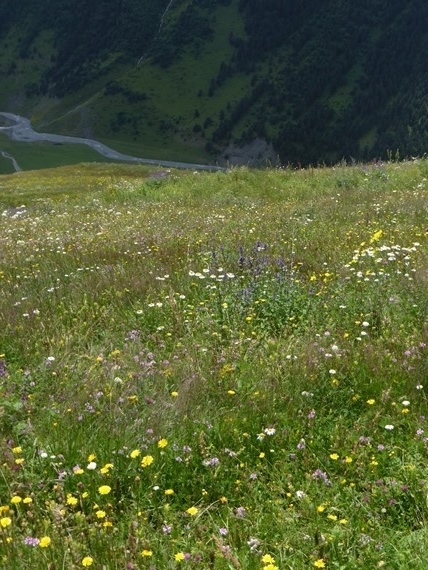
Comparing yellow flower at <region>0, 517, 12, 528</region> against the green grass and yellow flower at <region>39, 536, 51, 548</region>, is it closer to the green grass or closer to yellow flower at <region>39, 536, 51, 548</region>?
the green grass

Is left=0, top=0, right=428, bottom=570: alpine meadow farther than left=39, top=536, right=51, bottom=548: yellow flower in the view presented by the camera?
Yes

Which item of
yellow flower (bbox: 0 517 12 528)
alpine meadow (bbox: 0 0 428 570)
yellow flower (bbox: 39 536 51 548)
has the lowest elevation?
alpine meadow (bbox: 0 0 428 570)

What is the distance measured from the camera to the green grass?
359 cm

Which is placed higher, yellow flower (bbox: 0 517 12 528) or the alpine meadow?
yellow flower (bbox: 0 517 12 528)

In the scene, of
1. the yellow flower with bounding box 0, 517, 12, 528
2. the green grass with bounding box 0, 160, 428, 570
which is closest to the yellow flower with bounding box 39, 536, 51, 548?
the green grass with bounding box 0, 160, 428, 570

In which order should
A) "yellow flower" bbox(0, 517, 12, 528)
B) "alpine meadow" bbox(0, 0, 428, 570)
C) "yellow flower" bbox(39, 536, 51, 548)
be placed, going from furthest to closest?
"alpine meadow" bbox(0, 0, 428, 570) → "yellow flower" bbox(0, 517, 12, 528) → "yellow flower" bbox(39, 536, 51, 548)

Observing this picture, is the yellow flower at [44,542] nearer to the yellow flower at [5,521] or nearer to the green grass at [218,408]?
the green grass at [218,408]

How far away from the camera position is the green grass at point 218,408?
3.59 metres

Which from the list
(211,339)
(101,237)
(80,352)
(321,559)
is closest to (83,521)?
(321,559)

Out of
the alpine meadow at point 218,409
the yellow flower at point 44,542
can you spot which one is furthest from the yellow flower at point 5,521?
the yellow flower at point 44,542

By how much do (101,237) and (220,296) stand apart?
5011 millimetres

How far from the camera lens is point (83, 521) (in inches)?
141

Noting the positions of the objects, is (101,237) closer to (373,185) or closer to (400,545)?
(400,545)

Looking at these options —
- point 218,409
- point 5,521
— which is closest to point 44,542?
point 5,521
